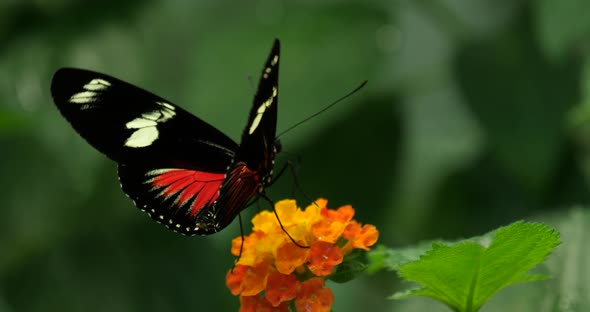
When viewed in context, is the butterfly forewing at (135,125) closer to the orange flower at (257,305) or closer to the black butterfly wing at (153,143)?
the black butterfly wing at (153,143)

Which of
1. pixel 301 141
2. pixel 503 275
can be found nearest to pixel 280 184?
pixel 301 141

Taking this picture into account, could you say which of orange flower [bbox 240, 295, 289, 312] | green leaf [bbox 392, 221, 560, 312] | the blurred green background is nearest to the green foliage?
green leaf [bbox 392, 221, 560, 312]

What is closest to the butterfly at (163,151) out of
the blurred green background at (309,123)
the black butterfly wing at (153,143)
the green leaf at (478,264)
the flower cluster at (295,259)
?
the black butterfly wing at (153,143)

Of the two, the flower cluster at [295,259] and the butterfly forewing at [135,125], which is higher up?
the butterfly forewing at [135,125]

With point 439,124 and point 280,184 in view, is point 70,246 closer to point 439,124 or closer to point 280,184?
point 280,184

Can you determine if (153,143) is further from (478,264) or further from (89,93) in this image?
(478,264)

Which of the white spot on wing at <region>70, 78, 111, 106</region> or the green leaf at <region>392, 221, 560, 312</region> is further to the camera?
the white spot on wing at <region>70, 78, 111, 106</region>

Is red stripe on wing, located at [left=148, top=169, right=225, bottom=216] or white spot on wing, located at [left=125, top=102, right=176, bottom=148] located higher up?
white spot on wing, located at [left=125, top=102, right=176, bottom=148]

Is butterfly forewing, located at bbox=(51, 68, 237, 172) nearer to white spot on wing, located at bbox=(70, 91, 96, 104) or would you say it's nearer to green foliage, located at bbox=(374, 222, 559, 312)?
white spot on wing, located at bbox=(70, 91, 96, 104)

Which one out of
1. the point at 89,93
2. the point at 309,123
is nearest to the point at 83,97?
the point at 89,93
